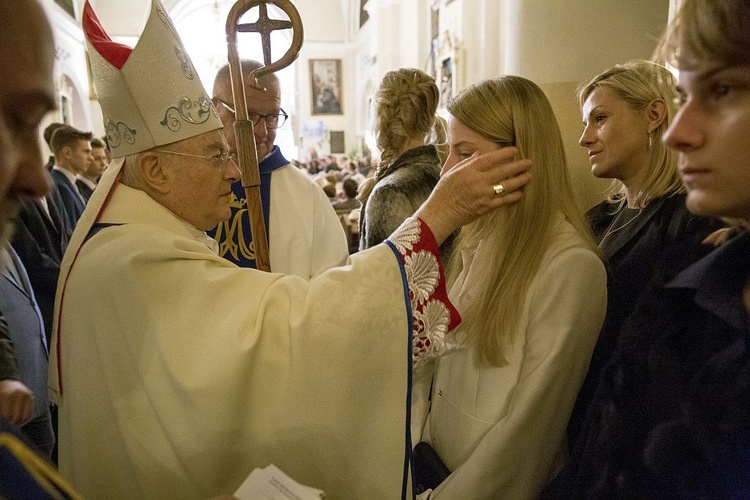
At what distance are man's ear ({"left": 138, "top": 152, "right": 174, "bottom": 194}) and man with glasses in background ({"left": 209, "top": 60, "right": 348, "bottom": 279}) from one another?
2.80ft

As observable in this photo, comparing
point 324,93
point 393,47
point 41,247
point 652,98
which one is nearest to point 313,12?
point 324,93

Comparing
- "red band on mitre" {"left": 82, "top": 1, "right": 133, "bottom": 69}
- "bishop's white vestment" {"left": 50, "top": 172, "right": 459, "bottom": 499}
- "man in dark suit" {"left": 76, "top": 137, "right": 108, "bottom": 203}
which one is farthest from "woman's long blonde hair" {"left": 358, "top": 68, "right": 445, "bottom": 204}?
"man in dark suit" {"left": 76, "top": 137, "right": 108, "bottom": 203}

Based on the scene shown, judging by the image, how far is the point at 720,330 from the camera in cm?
104

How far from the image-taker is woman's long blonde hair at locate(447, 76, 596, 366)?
1602 millimetres

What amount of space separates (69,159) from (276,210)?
10.3ft

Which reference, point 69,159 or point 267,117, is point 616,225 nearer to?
point 267,117

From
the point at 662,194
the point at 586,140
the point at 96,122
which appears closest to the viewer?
the point at 662,194

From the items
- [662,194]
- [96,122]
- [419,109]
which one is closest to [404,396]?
[662,194]

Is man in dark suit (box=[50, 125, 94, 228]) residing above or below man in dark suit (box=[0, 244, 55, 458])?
above

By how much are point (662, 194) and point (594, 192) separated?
4.44 ft

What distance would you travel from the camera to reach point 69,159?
5016mm

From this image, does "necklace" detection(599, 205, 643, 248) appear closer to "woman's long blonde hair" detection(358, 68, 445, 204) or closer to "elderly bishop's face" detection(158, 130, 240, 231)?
"woman's long blonde hair" detection(358, 68, 445, 204)

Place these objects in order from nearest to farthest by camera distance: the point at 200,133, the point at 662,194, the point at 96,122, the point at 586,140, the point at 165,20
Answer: the point at 200,133, the point at 165,20, the point at 662,194, the point at 586,140, the point at 96,122

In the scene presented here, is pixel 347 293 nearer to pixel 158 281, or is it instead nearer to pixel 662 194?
pixel 158 281
